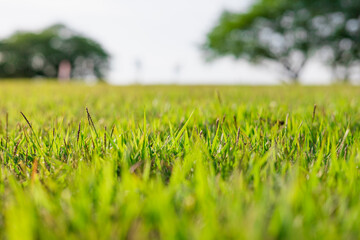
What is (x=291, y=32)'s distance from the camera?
31391 millimetres

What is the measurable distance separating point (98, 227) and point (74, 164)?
54 centimetres

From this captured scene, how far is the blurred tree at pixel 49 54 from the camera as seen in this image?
54.6m

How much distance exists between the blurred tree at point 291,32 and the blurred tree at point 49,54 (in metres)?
30.8

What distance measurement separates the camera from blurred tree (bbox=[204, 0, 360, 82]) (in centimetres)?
2927

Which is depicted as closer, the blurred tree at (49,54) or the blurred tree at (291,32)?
the blurred tree at (291,32)

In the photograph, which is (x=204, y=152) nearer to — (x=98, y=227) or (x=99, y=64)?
(x=98, y=227)

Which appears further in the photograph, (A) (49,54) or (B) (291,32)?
(A) (49,54)

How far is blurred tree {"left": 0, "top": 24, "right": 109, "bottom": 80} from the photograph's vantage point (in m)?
54.6

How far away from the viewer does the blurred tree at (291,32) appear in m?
29.3

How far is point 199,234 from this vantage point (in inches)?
23.1

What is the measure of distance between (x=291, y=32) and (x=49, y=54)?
42.4 meters

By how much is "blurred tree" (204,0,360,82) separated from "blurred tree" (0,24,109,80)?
30774mm

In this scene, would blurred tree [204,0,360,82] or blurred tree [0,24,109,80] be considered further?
blurred tree [0,24,109,80]

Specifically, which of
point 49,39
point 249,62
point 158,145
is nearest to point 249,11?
point 249,62
